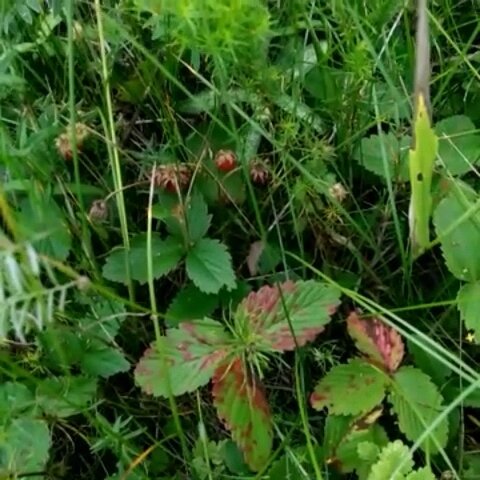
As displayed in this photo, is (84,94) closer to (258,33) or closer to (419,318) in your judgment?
(258,33)

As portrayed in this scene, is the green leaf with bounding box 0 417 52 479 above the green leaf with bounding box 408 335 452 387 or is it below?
above

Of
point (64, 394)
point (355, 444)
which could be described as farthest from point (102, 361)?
point (355, 444)

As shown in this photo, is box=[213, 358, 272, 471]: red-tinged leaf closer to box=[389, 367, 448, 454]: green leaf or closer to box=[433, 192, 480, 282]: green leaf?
box=[389, 367, 448, 454]: green leaf

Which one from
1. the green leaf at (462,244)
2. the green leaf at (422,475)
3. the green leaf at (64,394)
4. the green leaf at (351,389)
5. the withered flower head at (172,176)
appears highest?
the withered flower head at (172,176)

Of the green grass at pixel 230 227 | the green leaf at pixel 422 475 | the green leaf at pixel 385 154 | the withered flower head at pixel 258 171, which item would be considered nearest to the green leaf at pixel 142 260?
the green grass at pixel 230 227

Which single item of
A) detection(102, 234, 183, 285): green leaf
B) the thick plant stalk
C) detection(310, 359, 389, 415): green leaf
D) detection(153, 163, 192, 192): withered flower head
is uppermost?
the thick plant stalk

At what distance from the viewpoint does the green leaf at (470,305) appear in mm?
963

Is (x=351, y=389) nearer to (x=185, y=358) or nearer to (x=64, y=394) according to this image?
(x=185, y=358)

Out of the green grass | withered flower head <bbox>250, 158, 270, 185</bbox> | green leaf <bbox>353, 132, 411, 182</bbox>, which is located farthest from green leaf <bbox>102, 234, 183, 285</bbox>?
green leaf <bbox>353, 132, 411, 182</bbox>

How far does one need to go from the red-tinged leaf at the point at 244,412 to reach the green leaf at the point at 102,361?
0.11m

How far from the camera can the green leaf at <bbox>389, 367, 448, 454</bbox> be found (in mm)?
954

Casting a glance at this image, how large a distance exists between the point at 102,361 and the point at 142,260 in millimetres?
111

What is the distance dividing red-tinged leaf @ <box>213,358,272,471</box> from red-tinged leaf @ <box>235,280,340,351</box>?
0.04 metres

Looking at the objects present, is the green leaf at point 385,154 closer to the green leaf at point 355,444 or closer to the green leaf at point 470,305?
the green leaf at point 470,305
